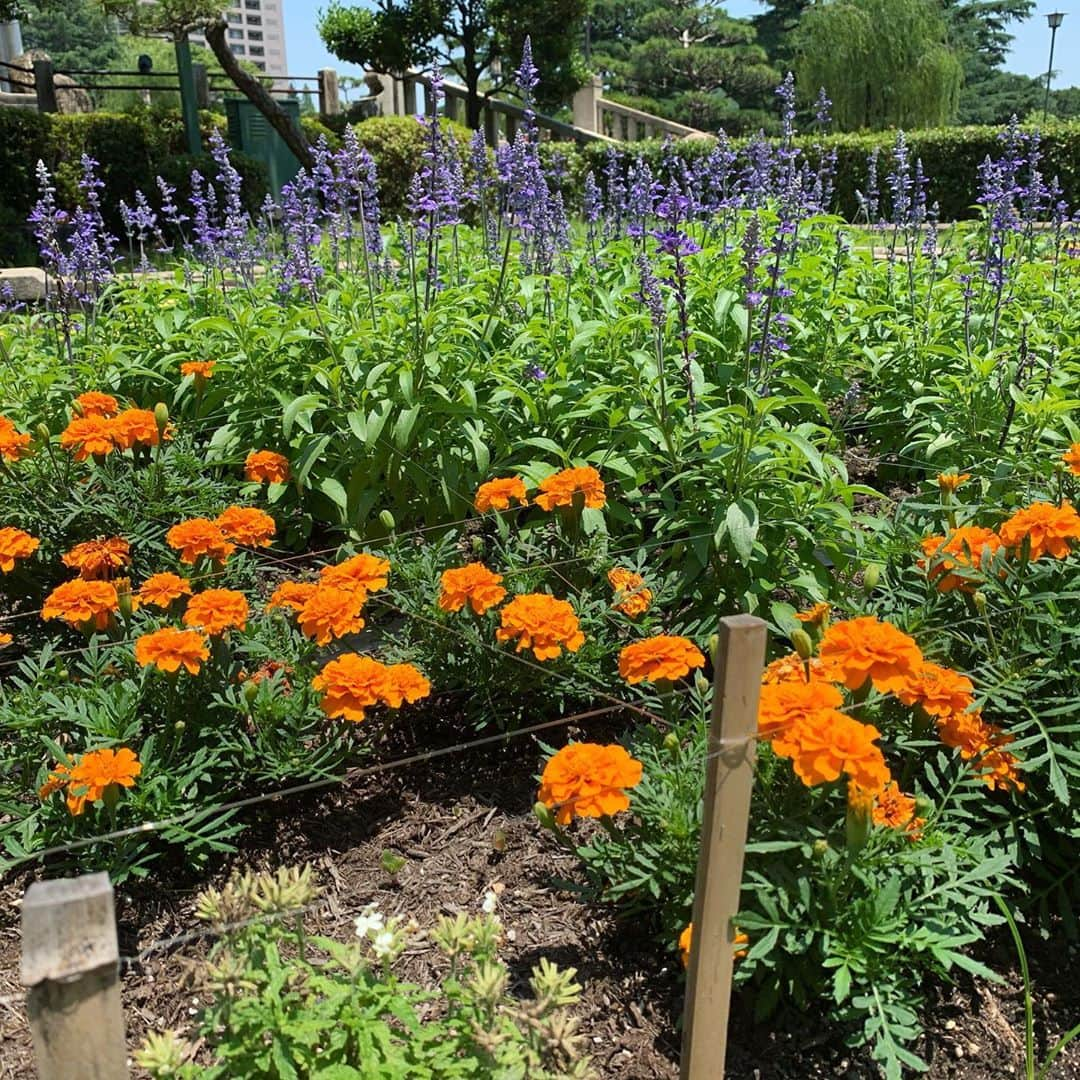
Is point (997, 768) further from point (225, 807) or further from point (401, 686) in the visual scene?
point (225, 807)

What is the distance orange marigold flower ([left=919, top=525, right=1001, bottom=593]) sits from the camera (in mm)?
2207

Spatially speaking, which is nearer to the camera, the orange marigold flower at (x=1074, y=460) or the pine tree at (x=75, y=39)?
the orange marigold flower at (x=1074, y=460)

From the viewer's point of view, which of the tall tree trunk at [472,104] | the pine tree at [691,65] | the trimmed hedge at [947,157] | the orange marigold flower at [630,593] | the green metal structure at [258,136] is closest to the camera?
the orange marigold flower at [630,593]

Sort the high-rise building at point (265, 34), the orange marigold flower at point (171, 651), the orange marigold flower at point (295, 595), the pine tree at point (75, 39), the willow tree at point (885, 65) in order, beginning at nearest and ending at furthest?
the orange marigold flower at point (171, 651) → the orange marigold flower at point (295, 595) → the willow tree at point (885, 65) → the pine tree at point (75, 39) → the high-rise building at point (265, 34)

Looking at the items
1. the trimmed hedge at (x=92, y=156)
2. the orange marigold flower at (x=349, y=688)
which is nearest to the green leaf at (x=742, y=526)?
the orange marigold flower at (x=349, y=688)

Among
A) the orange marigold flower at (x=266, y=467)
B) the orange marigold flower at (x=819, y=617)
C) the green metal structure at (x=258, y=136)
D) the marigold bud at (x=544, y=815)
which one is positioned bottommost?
the marigold bud at (x=544, y=815)

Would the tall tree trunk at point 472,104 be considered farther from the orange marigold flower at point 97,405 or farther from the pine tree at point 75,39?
the pine tree at point 75,39

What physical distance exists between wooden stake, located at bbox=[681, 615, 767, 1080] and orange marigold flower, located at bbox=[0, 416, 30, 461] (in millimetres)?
2617

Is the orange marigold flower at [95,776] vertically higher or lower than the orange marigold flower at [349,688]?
lower

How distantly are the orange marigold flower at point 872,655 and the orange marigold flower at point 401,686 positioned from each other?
2.92 ft

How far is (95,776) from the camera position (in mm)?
1905

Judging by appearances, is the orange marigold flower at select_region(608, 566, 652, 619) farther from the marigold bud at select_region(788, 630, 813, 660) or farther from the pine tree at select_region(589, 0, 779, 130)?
the pine tree at select_region(589, 0, 779, 130)

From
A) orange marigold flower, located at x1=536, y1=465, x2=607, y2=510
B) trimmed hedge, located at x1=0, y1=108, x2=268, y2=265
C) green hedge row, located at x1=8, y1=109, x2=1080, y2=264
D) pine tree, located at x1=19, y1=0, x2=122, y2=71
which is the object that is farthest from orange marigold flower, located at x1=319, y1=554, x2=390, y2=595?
pine tree, located at x1=19, y1=0, x2=122, y2=71

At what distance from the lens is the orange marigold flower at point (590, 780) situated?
1.70 m
